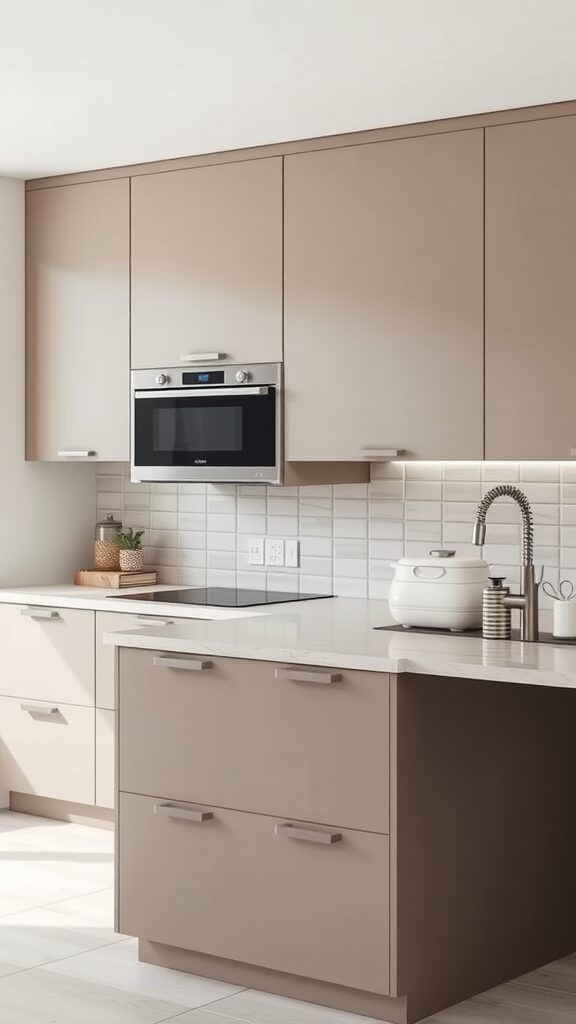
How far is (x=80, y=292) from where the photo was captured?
5176 millimetres

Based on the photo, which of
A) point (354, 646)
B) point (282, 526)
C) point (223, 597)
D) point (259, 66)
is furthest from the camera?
point (282, 526)

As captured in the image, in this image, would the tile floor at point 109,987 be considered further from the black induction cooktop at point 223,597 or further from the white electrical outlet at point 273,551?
the white electrical outlet at point 273,551

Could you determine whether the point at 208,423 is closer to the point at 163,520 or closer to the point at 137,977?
the point at 163,520

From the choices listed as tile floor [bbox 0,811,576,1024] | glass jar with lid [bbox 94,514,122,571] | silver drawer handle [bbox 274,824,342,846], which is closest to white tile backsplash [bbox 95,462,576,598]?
glass jar with lid [bbox 94,514,122,571]

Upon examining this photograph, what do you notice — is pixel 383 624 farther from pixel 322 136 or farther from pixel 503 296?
pixel 322 136

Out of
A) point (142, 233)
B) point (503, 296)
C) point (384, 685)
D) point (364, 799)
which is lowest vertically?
point (364, 799)

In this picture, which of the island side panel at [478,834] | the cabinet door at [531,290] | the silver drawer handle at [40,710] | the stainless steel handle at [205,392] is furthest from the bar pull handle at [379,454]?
the silver drawer handle at [40,710]

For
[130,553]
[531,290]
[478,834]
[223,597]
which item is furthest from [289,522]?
[478,834]

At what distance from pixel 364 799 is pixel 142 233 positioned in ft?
8.27

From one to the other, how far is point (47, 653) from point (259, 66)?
7.66 feet

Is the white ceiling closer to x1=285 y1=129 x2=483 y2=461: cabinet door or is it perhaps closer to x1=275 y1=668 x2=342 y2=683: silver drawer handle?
x1=285 y1=129 x2=483 y2=461: cabinet door

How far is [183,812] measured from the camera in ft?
11.5

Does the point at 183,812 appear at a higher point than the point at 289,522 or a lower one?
lower

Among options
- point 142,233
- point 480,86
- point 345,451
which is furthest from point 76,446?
point 480,86
